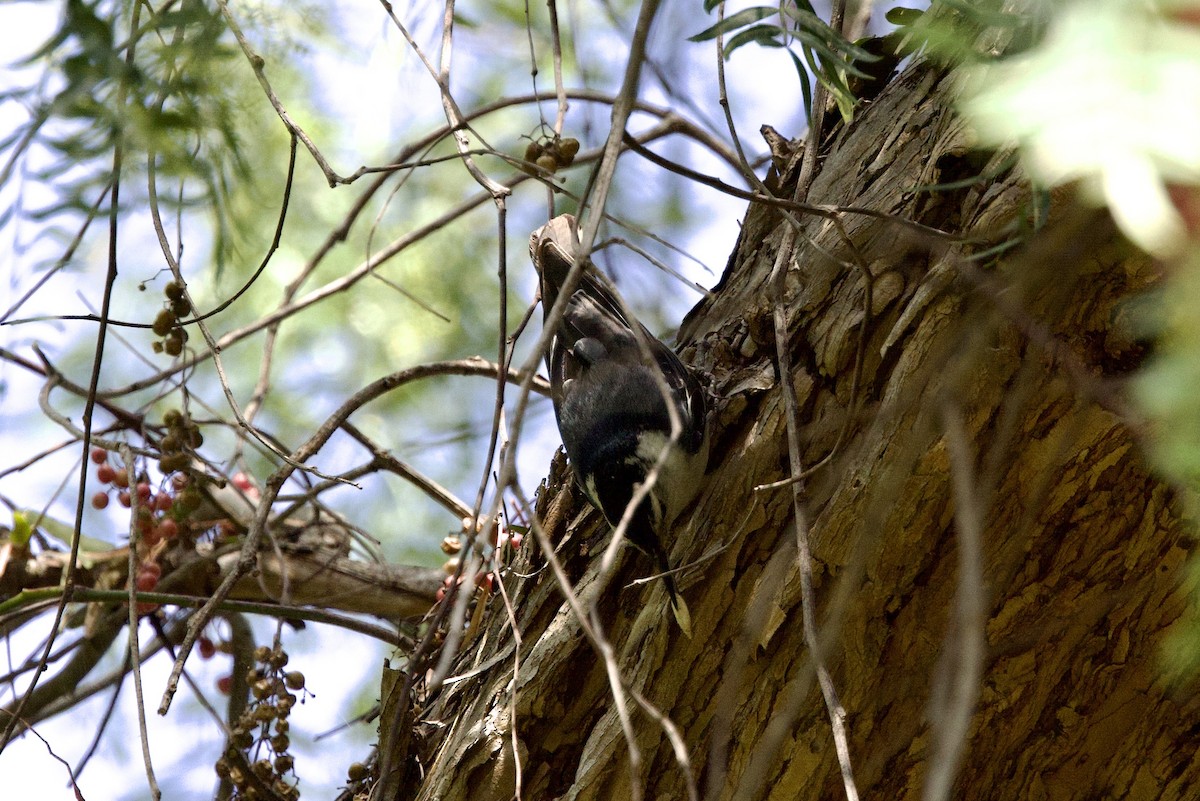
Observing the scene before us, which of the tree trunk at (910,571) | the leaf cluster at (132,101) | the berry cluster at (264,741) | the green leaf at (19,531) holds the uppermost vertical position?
the green leaf at (19,531)

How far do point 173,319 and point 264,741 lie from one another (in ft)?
3.14

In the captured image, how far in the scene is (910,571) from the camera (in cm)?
189

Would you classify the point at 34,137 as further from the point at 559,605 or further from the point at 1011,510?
the point at 1011,510

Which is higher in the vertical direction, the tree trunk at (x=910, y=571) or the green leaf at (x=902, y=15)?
the green leaf at (x=902, y=15)

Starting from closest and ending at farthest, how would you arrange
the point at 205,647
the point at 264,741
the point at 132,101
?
the point at 132,101 → the point at 264,741 → the point at 205,647

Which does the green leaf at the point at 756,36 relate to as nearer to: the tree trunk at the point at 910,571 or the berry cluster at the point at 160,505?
the tree trunk at the point at 910,571

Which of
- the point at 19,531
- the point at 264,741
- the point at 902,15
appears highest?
the point at 19,531

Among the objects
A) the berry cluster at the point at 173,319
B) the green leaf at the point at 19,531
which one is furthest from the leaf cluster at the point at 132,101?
the green leaf at the point at 19,531

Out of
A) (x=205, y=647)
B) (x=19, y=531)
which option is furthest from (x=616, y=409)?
(x=19, y=531)

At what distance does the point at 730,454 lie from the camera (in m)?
2.24

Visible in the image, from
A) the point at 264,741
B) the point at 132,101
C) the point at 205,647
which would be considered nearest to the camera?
the point at 132,101

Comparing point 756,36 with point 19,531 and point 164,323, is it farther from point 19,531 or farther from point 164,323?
point 19,531

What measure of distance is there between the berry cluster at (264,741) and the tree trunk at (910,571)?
0.39 meters

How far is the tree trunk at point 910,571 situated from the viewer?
5.95 feet
